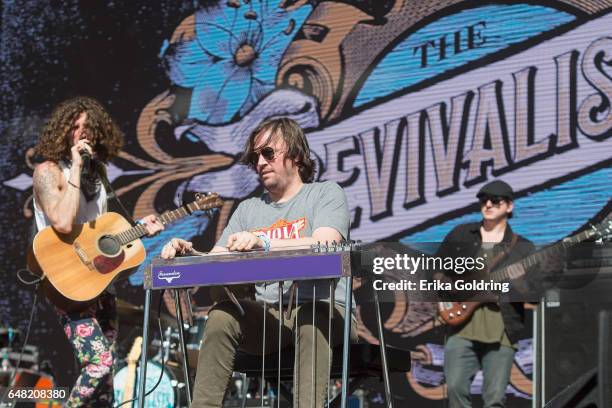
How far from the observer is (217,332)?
4105mm

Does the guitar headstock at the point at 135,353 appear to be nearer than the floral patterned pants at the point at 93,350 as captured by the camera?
No

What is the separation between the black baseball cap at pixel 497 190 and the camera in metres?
6.80

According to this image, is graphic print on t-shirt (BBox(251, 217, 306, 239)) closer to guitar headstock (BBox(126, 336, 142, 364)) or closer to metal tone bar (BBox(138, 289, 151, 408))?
metal tone bar (BBox(138, 289, 151, 408))

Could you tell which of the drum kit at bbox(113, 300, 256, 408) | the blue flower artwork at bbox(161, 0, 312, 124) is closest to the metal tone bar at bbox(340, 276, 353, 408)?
the drum kit at bbox(113, 300, 256, 408)

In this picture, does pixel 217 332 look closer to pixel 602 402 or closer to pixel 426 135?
pixel 602 402

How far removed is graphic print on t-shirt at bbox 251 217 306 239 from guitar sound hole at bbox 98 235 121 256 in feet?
5.65

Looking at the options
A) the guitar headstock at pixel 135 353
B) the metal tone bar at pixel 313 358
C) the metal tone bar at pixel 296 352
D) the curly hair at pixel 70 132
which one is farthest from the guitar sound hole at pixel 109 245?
the metal tone bar at pixel 313 358

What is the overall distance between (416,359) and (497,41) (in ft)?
7.95

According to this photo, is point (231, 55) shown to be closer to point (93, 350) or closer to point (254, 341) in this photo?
point (93, 350)

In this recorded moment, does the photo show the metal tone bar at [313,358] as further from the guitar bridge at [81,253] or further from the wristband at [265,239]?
the guitar bridge at [81,253]

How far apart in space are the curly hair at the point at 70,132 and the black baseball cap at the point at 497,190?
2514 mm

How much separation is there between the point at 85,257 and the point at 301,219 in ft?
6.12

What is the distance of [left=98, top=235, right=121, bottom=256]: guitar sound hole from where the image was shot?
593cm

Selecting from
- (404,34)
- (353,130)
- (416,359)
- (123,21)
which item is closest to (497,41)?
(404,34)
